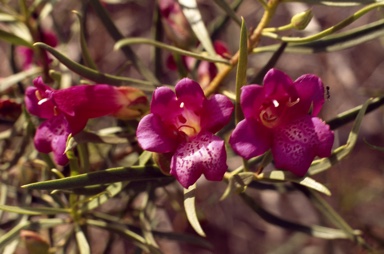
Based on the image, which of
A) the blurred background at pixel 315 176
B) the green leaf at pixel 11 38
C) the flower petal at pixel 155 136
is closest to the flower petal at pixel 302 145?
the flower petal at pixel 155 136

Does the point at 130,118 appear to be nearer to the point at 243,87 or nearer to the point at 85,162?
the point at 85,162

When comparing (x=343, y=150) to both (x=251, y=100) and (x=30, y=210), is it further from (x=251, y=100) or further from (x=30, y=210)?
(x=30, y=210)

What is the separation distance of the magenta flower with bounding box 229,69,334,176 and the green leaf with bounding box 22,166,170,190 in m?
0.24

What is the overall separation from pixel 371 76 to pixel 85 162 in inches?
115

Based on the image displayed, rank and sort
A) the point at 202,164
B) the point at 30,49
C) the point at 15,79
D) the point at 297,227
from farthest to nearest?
the point at 30,49, the point at 15,79, the point at 297,227, the point at 202,164

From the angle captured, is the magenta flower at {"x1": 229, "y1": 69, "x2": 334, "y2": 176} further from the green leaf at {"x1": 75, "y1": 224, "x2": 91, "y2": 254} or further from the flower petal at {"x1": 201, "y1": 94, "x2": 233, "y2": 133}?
the green leaf at {"x1": 75, "y1": 224, "x2": 91, "y2": 254}

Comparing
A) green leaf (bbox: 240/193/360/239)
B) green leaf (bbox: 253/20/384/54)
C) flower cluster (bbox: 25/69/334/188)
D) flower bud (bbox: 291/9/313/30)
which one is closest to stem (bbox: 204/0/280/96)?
green leaf (bbox: 253/20/384/54)

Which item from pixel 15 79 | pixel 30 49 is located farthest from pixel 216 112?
pixel 30 49

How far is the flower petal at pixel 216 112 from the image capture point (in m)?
1.20

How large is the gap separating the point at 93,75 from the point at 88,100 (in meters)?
0.08

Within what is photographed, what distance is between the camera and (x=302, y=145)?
1178mm

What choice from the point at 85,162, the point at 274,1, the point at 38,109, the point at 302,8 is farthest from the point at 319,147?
the point at 302,8

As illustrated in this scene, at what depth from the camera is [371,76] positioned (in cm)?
386

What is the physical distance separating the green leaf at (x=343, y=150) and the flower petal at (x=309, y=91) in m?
0.10
